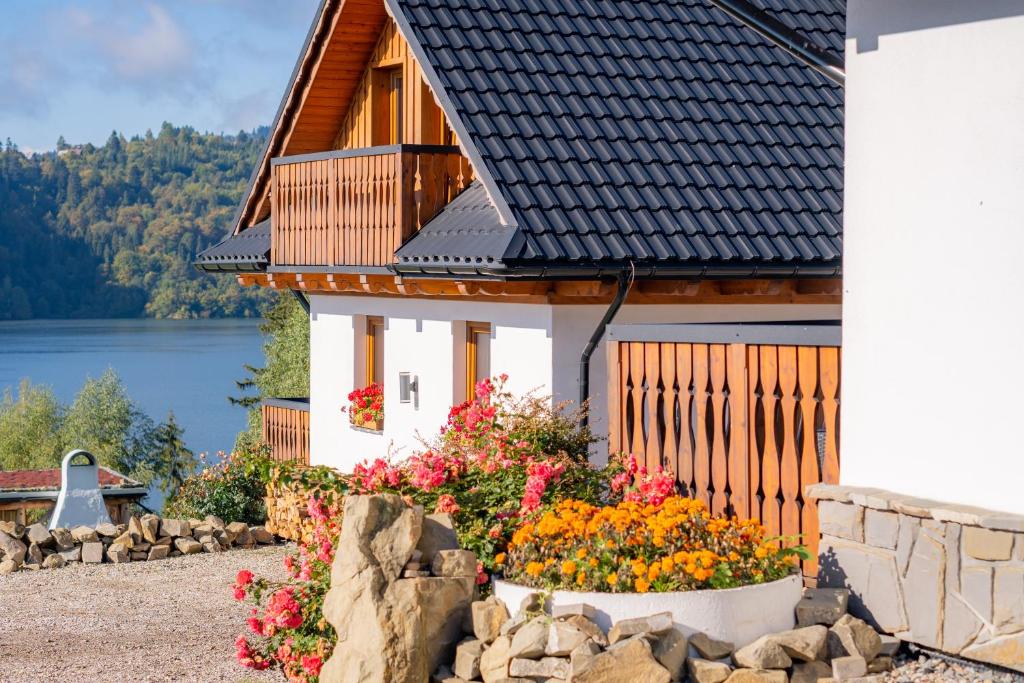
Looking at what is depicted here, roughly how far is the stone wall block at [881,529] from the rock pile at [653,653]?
0.44 metres

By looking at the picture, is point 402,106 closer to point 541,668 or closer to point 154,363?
point 541,668

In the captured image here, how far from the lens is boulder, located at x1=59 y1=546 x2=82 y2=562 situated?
1395cm

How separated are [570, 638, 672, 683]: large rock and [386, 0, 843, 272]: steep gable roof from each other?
4986mm

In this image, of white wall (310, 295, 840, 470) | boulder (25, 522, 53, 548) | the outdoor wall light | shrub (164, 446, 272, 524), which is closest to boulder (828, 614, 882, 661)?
white wall (310, 295, 840, 470)

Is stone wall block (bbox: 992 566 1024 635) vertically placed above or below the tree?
above

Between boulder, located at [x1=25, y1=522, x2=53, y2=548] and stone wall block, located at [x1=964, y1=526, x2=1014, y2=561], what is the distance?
377 inches

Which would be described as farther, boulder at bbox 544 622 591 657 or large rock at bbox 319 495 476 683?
large rock at bbox 319 495 476 683

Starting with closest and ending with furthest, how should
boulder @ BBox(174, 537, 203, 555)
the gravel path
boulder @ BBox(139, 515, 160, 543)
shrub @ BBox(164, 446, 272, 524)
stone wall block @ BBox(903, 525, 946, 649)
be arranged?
stone wall block @ BBox(903, 525, 946, 649) < the gravel path < boulder @ BBox(139, 515, 160, 543) < boulder @ BBox(174, 537, 203, 555) < shrub @ BBox(164, 446, 272, 524)

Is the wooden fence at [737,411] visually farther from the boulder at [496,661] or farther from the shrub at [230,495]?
the shrub at [230,495]

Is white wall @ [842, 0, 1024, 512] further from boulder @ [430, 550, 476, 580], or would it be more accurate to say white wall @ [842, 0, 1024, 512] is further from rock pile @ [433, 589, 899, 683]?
boulder @ [430, 550, 476, 580]

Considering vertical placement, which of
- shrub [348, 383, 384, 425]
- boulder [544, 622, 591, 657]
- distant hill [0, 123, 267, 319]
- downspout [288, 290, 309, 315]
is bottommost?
boulder [544, 622, 591, 657]

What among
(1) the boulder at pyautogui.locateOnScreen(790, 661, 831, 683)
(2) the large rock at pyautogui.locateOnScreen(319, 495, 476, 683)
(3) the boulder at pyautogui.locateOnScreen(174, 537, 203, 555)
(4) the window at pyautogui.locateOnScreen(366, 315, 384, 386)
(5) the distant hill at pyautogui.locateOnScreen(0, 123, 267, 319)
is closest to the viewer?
(1) the boulder at pyautogui.locateOnScreen(790, 661, 831, 683)

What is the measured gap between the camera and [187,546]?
14539 mm

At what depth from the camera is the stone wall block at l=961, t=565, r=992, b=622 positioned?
7.14m
